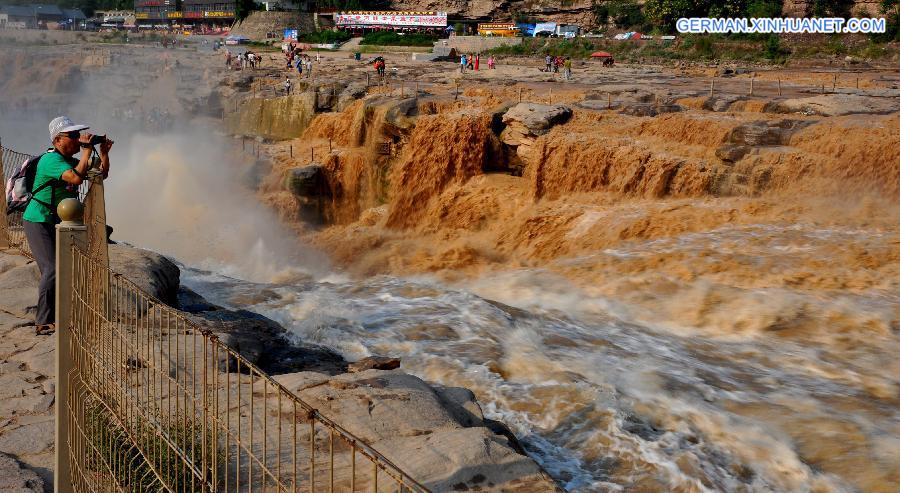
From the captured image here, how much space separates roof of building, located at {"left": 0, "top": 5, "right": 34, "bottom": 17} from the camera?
53.0 metres

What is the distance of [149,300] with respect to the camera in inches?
129

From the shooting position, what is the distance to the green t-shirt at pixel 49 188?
5.72 m

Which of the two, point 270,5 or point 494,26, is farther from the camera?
point 270,5

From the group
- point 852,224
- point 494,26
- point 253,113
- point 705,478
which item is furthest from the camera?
point 494,26

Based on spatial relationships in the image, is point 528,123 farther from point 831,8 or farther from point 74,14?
point 74,14

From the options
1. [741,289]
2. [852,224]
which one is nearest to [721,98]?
[852,224]

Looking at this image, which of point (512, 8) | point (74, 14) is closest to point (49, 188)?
point (512, 8)

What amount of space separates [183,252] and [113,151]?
8.77 m

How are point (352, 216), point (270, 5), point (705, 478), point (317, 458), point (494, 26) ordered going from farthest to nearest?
point (270, 5) < point (494, 26) < point (352, 216) < point (705, 478) < point (317, 458)

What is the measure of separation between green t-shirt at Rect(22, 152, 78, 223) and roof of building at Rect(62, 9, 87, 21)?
65836 millimetres

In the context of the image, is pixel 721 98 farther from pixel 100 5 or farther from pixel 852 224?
pixel 100 5

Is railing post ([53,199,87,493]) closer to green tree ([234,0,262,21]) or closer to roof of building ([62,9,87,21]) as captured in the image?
green tree ([234,0,262,21])

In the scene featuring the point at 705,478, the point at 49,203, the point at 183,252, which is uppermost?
the point at 49,203

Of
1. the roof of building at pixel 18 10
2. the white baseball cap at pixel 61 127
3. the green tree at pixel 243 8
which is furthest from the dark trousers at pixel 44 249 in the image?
the green tree at pixel 243 8
